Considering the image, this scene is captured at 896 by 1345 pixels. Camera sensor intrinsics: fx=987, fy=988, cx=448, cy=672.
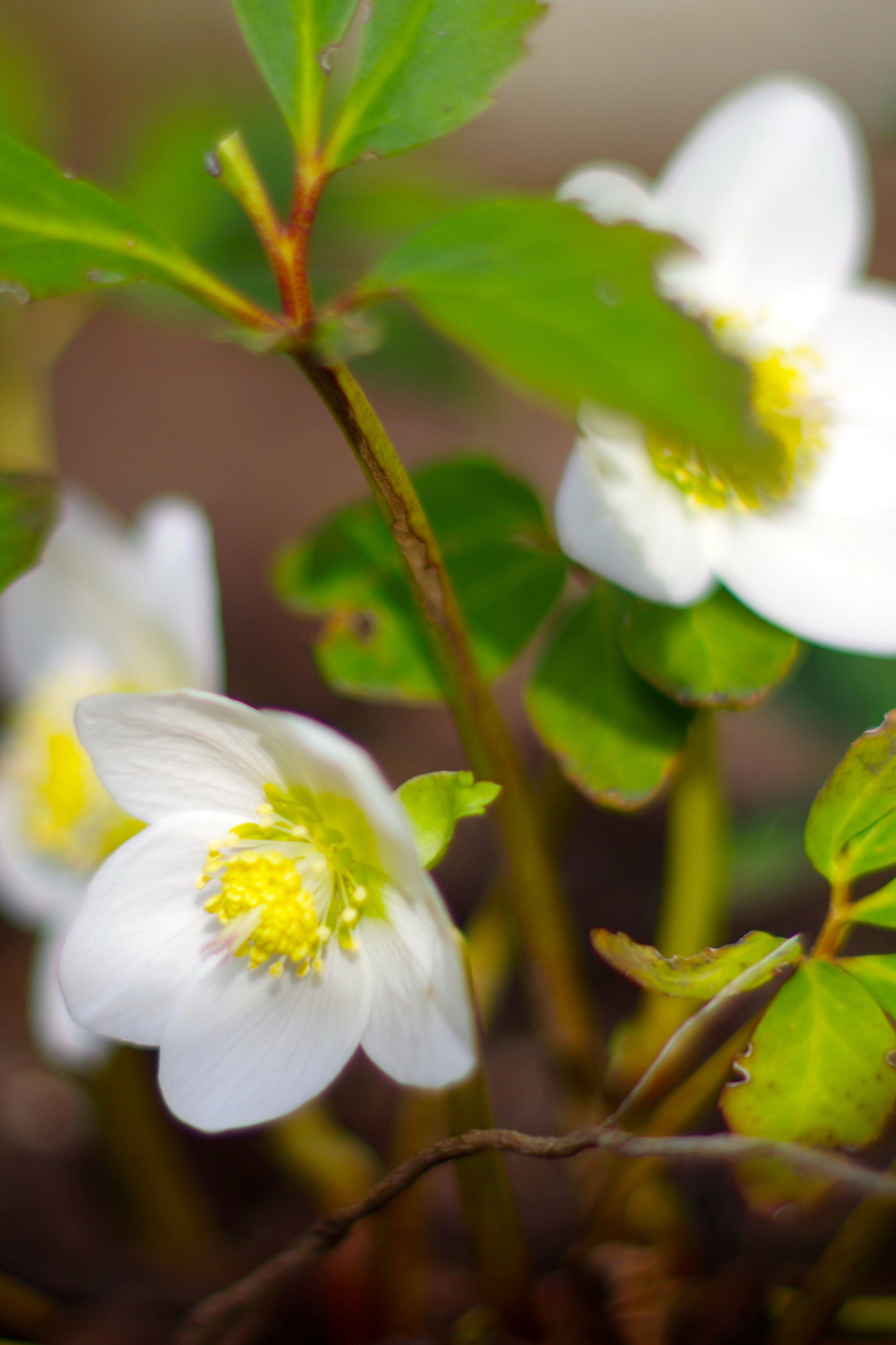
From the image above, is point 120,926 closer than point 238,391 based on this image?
Yes

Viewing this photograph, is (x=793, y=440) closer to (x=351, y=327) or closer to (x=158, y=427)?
(x=351, y=327)

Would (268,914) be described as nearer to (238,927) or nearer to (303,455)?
(238,927)

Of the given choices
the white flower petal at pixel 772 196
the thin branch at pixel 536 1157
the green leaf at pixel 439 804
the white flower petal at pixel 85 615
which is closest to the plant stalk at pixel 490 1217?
the thin branch at pixel 536 1157

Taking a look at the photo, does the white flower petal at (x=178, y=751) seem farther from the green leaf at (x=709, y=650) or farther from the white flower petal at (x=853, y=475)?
the white flower petal at (x=853, y=475)

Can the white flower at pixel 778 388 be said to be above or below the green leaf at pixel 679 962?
above

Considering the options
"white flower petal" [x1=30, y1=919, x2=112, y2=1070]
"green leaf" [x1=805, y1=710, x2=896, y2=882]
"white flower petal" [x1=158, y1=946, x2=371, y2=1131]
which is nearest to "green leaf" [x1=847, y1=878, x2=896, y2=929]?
"green leaf" [x1=805, y1=710, x2=896, y2=882]

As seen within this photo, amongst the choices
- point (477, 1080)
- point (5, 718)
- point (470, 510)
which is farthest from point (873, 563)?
point (5, 718)
